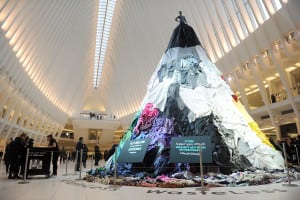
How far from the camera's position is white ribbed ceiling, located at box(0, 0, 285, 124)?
1720cm

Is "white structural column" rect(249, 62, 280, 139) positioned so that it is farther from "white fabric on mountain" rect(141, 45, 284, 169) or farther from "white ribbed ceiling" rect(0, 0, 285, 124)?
"white fabric on mountain" rect(141, 45, 284, 169)

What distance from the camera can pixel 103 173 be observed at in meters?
7.89

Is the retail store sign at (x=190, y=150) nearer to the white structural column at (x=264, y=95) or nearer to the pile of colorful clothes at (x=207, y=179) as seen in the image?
the pile of colorful clothes at (x=207, y=179)

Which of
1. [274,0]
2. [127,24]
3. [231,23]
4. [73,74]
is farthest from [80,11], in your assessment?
[274,0]

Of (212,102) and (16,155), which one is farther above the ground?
(212,102)

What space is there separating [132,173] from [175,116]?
2169 mm

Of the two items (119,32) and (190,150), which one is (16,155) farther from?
(119,32)

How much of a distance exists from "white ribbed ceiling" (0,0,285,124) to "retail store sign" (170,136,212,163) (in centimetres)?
1160

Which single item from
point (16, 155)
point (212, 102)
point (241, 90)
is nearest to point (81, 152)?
point (16, 155)

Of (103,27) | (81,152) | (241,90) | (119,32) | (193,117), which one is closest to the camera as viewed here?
(193,117)

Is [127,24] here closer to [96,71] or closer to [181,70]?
[96,71]

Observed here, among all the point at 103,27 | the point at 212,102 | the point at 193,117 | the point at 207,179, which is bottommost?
the point at 207,179

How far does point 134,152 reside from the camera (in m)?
7.32

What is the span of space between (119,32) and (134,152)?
27.5m
